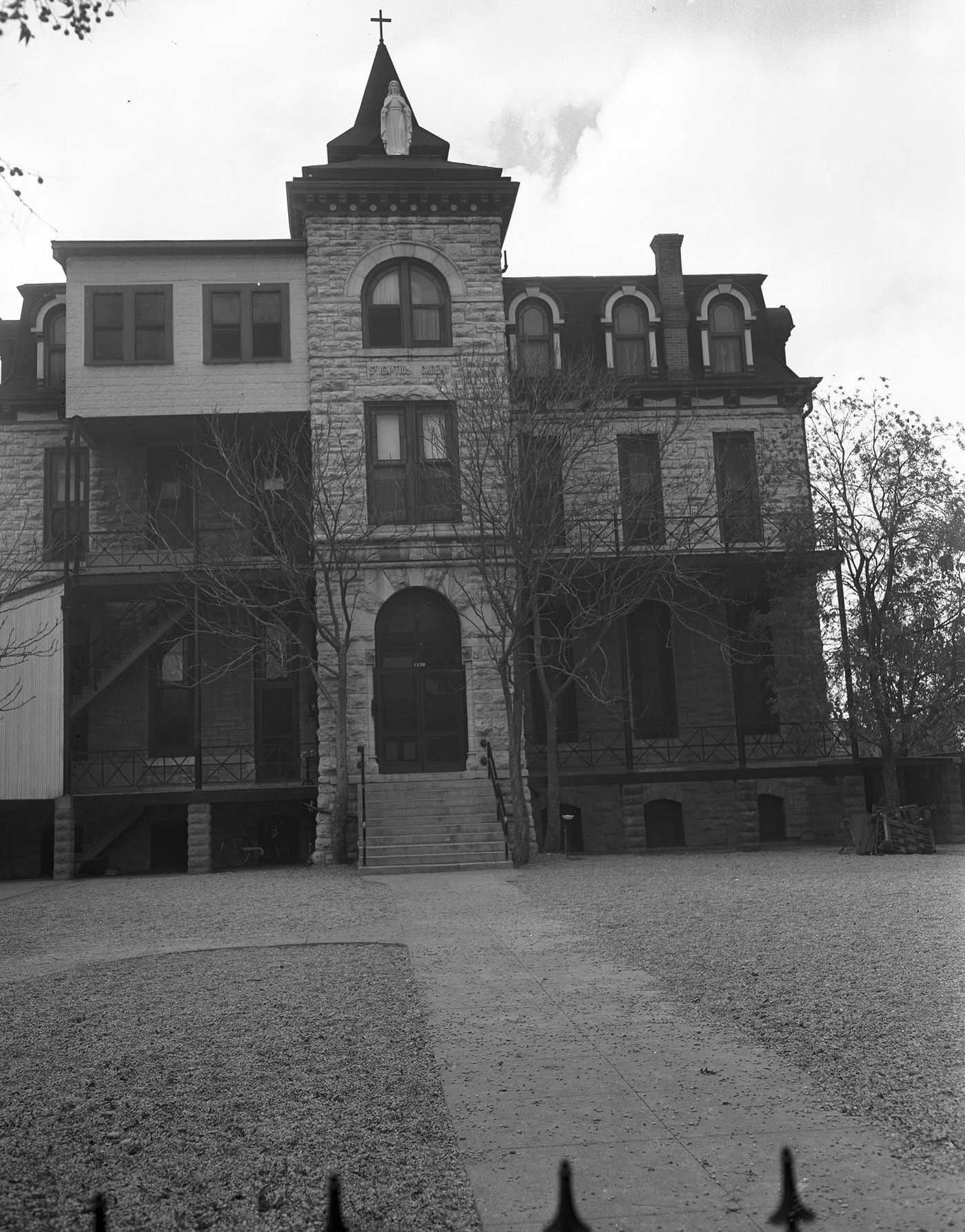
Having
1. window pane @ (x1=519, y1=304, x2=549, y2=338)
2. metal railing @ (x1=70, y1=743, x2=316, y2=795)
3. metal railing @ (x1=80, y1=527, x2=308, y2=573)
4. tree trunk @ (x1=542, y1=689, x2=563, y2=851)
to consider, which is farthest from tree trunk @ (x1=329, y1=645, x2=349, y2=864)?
window pane @ (x1=519, y1=304, x2=549, y2=338)

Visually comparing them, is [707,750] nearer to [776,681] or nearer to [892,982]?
[776,681]

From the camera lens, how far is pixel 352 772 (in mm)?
21828

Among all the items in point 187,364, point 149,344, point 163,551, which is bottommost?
point 163,551

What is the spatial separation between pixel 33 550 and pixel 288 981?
17366mm

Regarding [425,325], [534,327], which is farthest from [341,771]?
[534,327]

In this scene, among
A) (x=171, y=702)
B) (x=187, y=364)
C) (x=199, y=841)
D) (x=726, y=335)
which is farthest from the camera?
(x=726, y=335)

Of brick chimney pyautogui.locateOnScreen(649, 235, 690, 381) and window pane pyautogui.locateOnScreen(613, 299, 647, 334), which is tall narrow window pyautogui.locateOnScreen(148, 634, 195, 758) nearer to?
window pane pyautogui.locateOnScreen(613, 299, 647, 334)

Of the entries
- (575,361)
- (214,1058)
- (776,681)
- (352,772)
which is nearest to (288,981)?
(214,1058)

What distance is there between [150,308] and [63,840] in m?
10.6

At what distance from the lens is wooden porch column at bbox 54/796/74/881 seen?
21.2m

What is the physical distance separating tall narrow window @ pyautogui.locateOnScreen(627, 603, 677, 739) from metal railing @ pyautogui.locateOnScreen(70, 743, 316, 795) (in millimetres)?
7078

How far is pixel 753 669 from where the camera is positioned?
83.8 ft

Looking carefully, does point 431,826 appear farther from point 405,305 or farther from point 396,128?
point 396,128

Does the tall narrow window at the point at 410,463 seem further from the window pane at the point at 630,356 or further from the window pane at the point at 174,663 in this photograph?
the window pane at the point at 630,356
